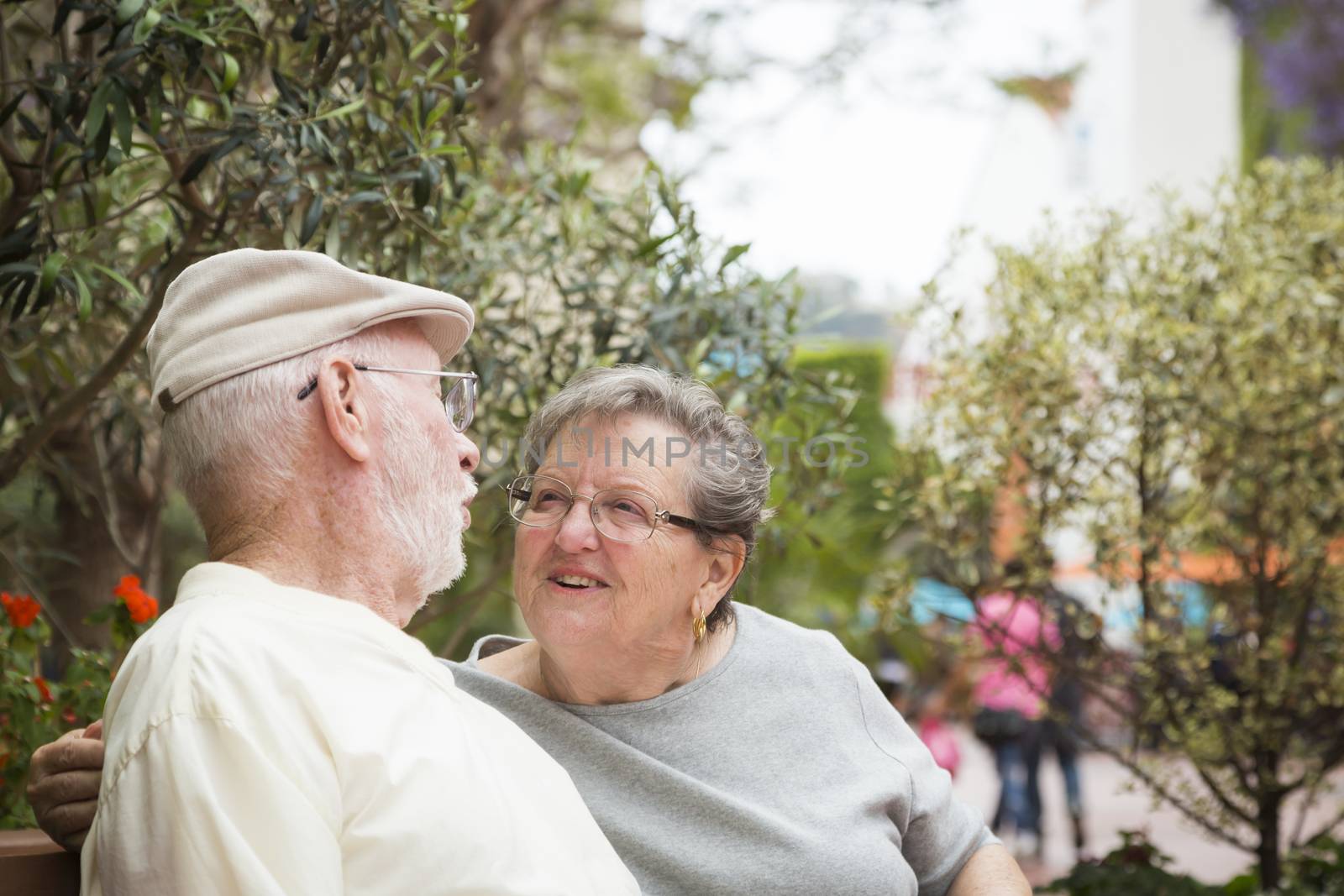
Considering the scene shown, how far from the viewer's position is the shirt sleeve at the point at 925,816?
260 centimetres

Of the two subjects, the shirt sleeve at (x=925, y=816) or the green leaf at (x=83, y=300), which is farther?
the shirt sleeve at (x=925, y=816)

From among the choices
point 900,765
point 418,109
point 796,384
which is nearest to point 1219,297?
point 796,384

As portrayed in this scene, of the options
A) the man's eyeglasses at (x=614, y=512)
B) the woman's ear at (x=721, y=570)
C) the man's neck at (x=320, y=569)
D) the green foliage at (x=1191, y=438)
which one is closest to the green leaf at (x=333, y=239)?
the man's eyeglasses at (x=614, y=512)

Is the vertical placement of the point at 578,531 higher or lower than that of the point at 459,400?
lower

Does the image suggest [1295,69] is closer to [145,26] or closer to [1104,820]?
[1104,820]

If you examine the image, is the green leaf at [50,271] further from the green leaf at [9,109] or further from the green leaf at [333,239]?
the green leaf at [333,239]

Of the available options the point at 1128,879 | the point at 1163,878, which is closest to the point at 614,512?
the point at 1128,879

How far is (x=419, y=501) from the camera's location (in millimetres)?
1902

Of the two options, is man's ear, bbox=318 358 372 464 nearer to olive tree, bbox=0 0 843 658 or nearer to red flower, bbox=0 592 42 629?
olive tree, bbox=0 0 843 658

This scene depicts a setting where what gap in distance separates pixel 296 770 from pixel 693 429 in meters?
1.25

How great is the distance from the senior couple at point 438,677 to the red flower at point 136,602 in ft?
2.34

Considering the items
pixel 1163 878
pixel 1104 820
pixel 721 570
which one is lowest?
pixel 1104 820

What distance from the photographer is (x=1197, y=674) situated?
4656mm

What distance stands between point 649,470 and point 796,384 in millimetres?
1348
